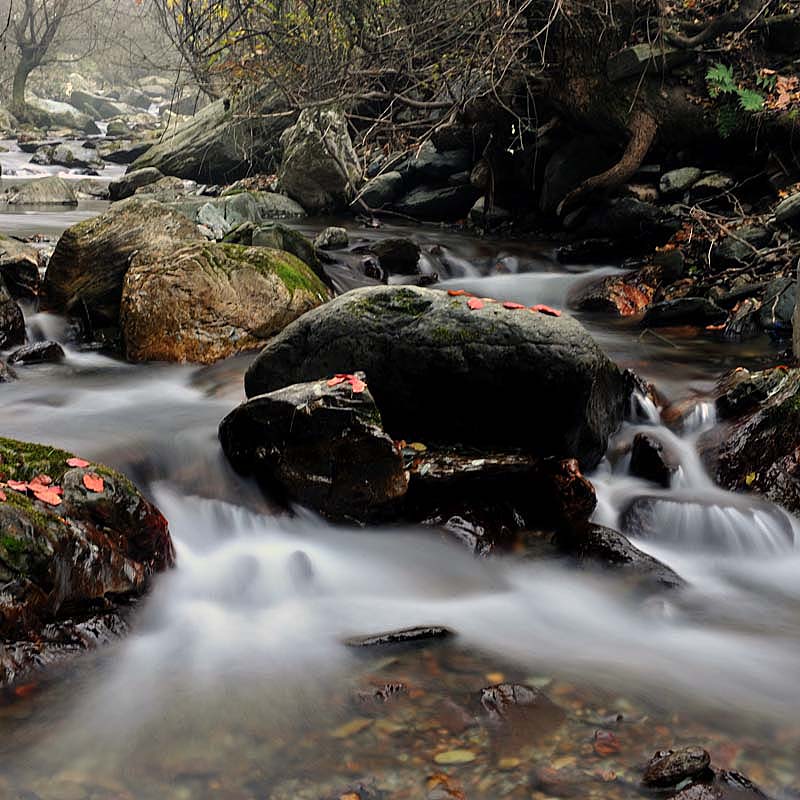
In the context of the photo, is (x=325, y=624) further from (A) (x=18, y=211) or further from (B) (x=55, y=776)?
(A) (x=18, y=211)

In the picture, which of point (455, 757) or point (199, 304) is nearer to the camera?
point (455, 757)

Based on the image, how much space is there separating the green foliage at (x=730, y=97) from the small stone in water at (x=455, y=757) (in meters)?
9.60

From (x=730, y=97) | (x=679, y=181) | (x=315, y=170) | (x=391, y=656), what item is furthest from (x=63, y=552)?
(x=315, y=170)

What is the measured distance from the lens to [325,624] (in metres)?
3.83

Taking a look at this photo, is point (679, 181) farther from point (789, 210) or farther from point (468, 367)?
point (468, 367)

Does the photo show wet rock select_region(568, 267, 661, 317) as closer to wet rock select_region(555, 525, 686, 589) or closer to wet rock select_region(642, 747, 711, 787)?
→ wet rock select_region(555, 525, 686, 589)

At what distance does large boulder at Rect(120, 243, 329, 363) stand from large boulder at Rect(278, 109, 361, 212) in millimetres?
7183

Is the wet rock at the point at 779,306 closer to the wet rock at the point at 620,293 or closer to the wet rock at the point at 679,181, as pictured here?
the wet rock at the point at 620,293

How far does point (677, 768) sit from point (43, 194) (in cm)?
1753

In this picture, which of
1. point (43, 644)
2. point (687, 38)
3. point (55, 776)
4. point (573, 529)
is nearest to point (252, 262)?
point (573, 529)

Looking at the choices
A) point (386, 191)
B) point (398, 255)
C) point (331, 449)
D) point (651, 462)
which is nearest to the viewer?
point (331, 449)

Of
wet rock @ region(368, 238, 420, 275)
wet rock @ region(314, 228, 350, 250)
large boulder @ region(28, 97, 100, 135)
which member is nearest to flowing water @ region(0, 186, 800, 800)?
wet rock @ region(368, 238, 420, 275)

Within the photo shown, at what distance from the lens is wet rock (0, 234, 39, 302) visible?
8.29 m

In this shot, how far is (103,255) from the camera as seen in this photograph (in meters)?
7.89
